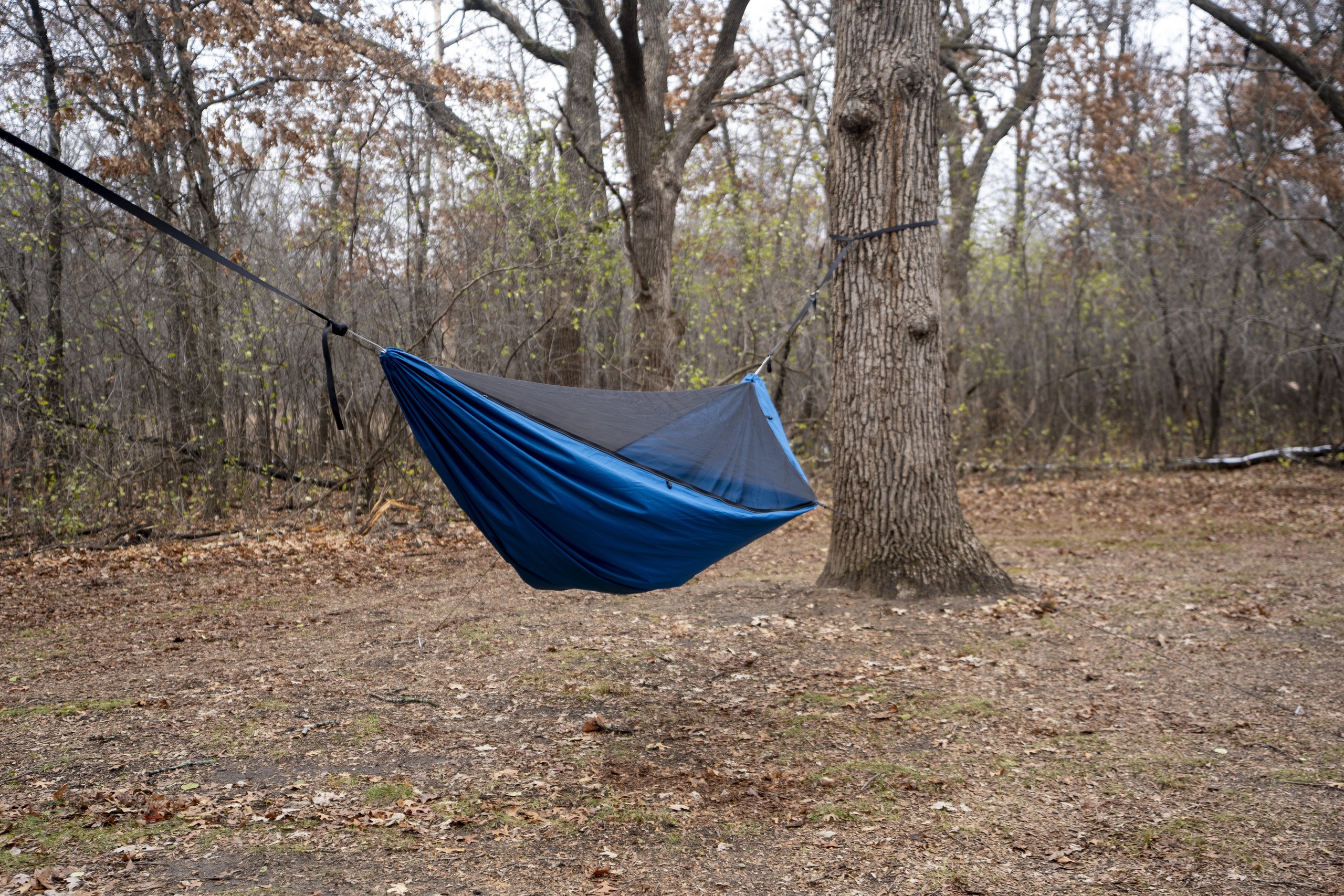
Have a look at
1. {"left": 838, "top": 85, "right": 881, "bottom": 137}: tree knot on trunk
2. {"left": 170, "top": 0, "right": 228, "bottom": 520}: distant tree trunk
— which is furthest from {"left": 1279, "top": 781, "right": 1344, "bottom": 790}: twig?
{"left": 170, "top": 0, "right": 228, "bottom": 520}: distant tree trunk

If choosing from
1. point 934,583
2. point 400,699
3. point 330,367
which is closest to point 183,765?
point 400,699

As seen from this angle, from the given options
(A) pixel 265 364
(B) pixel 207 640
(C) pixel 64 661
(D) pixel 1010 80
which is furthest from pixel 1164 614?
(D) pixel 1010 80

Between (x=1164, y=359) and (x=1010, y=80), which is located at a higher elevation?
(x=1010, y=80)

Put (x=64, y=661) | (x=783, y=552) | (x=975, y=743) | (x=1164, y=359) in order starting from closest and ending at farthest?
(x=975, y=743) → (x=64, y=661) → (x=783, y=552) → (x=1164, y=359)

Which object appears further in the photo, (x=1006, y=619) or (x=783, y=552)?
(x=783, y=552)

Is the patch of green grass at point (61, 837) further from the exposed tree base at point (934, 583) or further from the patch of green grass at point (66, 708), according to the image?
the exposed tree base at point (934, 583)

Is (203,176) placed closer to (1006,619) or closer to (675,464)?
(675,464)

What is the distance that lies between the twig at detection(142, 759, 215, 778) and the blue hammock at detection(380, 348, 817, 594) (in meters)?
1.03

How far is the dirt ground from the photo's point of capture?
2.08 meters

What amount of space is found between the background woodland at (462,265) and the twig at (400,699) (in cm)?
369

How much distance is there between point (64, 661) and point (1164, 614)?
477cm

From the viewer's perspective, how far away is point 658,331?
787 centimetres

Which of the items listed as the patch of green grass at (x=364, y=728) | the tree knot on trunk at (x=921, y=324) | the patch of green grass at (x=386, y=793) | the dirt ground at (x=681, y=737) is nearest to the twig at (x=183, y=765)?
the dirt ground at (x=681, y=737)

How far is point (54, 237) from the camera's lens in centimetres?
670
